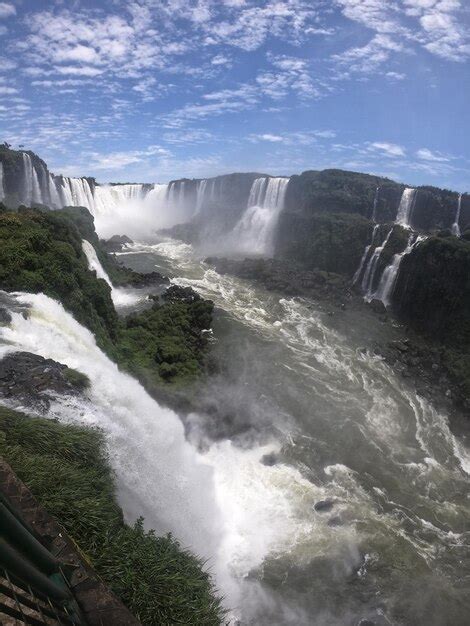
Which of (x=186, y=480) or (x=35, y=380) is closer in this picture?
(x=35, y=380)

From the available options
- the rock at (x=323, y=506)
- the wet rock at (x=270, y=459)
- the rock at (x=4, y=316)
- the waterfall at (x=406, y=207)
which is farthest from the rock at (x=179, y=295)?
the waterfall at (x=406, y=207)

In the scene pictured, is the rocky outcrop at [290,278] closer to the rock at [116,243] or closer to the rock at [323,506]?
the rock at [116,243]

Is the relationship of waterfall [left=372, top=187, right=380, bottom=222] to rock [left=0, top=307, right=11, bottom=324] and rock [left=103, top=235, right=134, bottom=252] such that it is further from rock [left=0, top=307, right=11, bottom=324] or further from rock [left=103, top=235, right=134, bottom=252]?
Answer: rock [left=0, top=307, right=11, bottom=324]

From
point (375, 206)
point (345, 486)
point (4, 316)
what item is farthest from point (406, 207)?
point (4, 316)

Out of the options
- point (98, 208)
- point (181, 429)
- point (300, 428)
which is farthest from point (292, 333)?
point (98, 208)

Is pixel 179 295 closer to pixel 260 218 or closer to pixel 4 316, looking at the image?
pixel 4 316

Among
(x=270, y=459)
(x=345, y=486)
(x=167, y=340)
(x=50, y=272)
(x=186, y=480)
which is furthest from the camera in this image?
(x=167, y=340)
